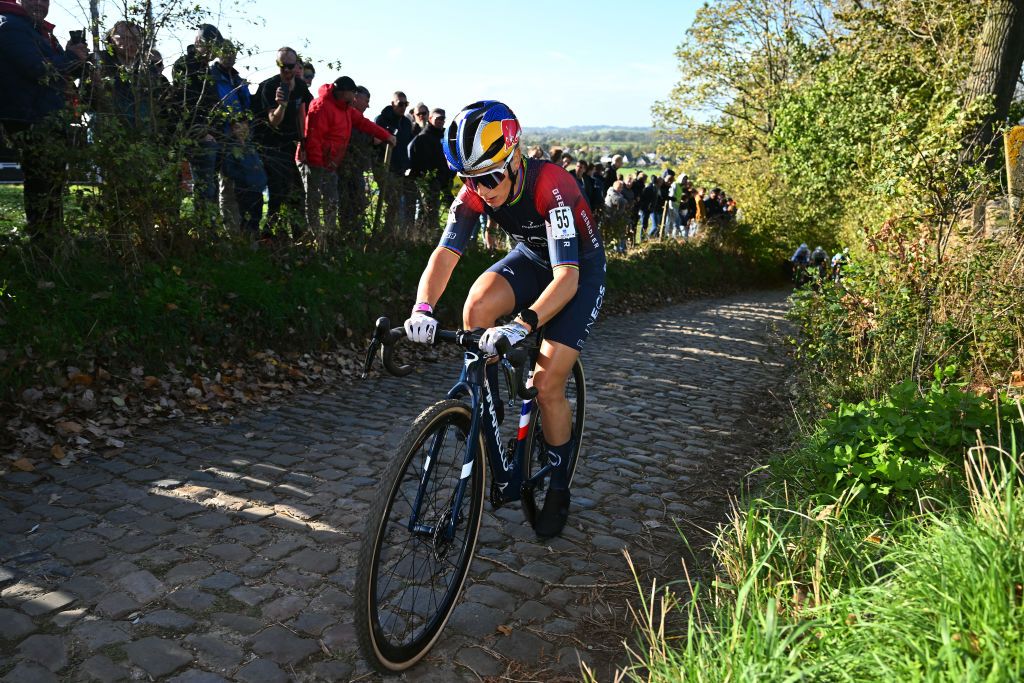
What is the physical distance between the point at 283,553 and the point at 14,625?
4.18 ft

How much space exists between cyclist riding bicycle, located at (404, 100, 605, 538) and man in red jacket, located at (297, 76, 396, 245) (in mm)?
5423

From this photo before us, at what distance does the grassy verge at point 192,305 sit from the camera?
6230 mm

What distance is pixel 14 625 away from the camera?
358 cm

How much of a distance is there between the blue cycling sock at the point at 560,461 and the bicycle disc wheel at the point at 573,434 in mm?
81

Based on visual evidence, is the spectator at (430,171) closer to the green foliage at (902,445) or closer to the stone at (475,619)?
the green foliage at (902,445)

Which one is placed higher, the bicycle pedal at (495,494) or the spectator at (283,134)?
the spectator at (283,134)

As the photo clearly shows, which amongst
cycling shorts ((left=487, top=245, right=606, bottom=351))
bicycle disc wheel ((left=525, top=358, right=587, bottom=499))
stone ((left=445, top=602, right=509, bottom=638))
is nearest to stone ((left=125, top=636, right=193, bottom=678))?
stone ((left=445, top=602, right=509, bottom=638))

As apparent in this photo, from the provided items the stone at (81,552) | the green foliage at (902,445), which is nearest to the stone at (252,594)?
the stone at (81,552)

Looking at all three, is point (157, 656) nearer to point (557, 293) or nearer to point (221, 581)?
→ point (221, 581)

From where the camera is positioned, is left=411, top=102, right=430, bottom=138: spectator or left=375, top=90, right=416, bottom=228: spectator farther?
left=411, top=102, right=430, bottom=138: spectator

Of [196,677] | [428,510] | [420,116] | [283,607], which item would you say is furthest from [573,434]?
[420,116]

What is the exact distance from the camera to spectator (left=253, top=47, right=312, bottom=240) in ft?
31.3

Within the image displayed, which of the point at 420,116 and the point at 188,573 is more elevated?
the point at 420,116

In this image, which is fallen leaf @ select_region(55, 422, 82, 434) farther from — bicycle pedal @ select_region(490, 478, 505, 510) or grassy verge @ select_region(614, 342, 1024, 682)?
grassy verge @ select_region(614, 342, 1024, 682)
